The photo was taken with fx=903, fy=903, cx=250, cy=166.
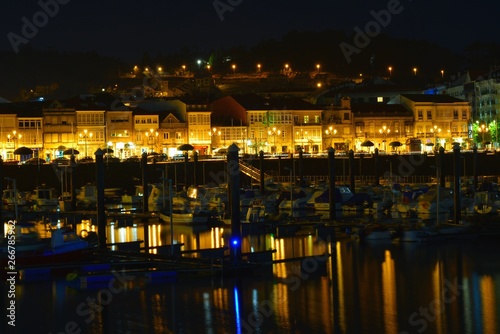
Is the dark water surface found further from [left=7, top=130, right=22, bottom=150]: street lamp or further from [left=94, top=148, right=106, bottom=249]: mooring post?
[left=7, top=130, right=22, bottom=150]: street lamp

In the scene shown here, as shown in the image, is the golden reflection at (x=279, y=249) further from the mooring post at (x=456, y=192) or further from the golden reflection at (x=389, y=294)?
the mooring post at (x=456, y=192)

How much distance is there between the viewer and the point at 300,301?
26328 millimetres

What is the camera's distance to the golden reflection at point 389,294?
23.6 m

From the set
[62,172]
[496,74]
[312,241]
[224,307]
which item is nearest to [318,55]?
[496,74]

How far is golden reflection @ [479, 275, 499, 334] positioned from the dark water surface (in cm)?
3

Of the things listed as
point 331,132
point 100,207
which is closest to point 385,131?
point 331,132

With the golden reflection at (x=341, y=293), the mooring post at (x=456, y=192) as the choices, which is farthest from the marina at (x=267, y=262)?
the mooring post at (x=456, y=192)

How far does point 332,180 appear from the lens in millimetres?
45125

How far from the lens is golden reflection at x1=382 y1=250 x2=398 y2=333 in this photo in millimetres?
23600

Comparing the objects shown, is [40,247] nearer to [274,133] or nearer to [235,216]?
[235,216]

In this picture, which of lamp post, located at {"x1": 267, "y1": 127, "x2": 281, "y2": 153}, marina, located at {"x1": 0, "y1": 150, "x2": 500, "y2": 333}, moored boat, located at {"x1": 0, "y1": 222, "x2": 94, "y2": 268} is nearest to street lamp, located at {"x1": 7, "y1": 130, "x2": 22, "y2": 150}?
lamp post, located at {"x1": 267, "y1": 127, "x2": 281, "y2": 153}

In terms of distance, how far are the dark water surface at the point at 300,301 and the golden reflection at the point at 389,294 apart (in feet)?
0.10

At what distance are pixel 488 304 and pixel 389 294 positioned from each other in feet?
9.93

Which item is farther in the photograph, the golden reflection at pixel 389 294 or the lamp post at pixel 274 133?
the lamp post at pixel 274 133
